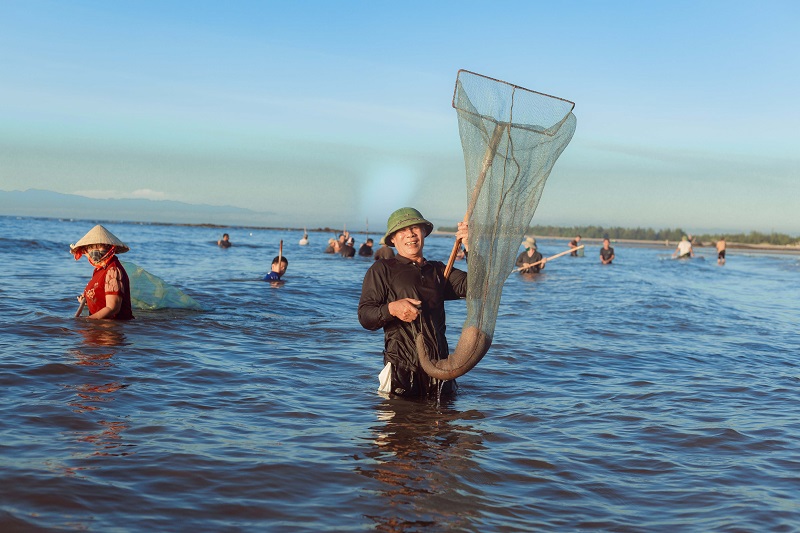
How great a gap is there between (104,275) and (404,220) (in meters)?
5.07

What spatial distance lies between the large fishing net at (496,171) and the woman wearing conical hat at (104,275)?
5347 mm

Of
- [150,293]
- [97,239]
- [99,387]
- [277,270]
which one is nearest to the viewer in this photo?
[99,387]

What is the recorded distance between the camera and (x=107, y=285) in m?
9.34

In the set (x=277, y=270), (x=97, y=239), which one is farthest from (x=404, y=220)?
(x=277, y=270)

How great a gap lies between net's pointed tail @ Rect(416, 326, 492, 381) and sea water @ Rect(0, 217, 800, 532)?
51cm

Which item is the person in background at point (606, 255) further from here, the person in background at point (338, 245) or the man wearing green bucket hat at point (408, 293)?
the man wearing green bucket hat at point (408, 293)

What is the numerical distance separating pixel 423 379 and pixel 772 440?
9.32 feet

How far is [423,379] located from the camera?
6.23m

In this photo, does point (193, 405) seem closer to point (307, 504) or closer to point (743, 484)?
point (307, 504)

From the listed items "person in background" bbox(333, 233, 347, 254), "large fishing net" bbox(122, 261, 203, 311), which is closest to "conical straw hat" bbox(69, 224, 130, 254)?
"large fishing net" bbox(122, 261, 203, 311)

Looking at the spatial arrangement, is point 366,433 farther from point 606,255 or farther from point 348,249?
point 606,255

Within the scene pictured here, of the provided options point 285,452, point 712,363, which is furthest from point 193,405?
point 712,363

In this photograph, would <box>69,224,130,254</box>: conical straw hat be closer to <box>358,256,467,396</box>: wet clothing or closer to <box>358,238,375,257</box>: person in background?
<box>358,256,467,396</box>: wet clothing

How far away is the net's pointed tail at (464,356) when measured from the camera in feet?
17.7
